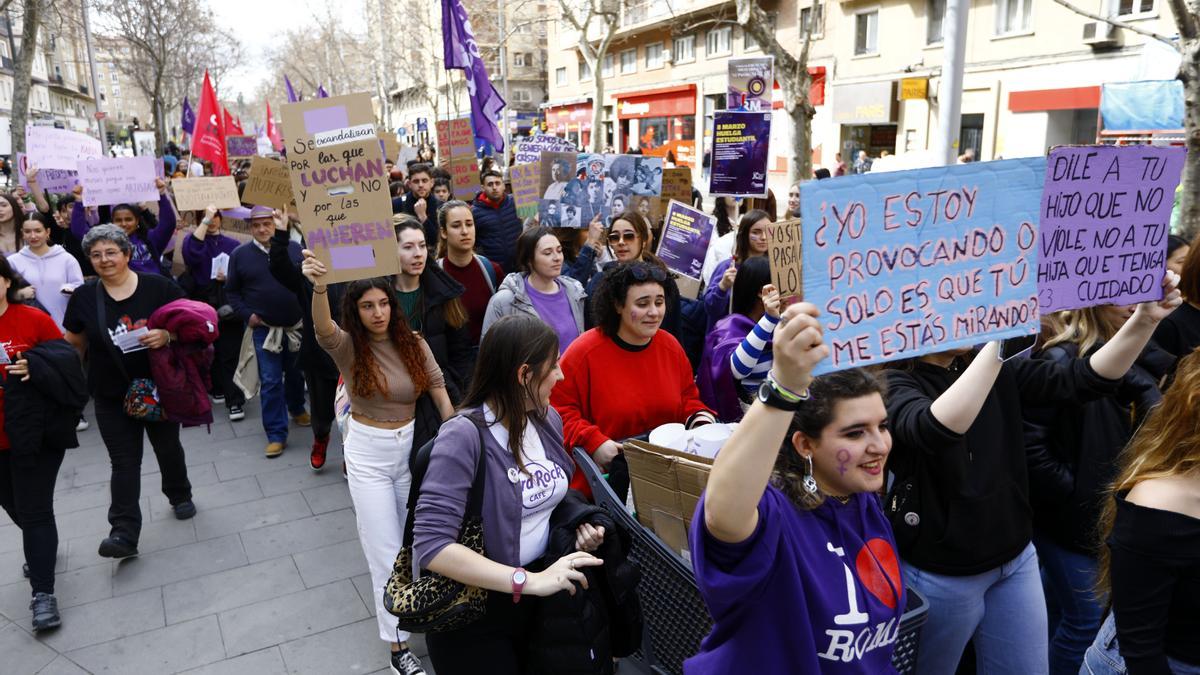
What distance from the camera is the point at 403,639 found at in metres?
3.79

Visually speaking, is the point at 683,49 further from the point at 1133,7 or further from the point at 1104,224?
the point at 1104,224

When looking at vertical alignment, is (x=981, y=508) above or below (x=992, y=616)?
above

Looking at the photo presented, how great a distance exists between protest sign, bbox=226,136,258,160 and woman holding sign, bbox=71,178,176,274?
32.0ft

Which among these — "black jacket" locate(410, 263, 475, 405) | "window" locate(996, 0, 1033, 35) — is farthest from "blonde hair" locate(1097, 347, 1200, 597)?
"window" locate(996, 0, 1033, 35)

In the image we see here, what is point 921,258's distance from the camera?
6.54 ft

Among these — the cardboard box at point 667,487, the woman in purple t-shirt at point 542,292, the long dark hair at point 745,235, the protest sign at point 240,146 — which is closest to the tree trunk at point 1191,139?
the long dark hair at point 745,235

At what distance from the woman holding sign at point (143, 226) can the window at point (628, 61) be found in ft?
110

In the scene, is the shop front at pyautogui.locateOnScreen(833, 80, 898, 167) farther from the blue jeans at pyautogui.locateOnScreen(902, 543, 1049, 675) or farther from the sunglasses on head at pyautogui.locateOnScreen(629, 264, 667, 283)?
the blue jeans at pyautogui.locateOnScreen(902, 543, 1049, 675)

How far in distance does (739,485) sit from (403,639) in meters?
2.67

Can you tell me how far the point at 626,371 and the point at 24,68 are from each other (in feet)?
49.9

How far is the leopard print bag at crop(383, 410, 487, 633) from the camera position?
249 centimetres

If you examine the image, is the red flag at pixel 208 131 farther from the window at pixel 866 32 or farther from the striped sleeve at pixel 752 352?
the window at pixel 866 32

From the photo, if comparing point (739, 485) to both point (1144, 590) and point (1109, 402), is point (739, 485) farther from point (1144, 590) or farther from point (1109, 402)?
point (1109, 402)

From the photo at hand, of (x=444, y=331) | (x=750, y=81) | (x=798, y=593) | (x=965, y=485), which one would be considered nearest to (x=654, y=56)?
(x=750, y=81)
